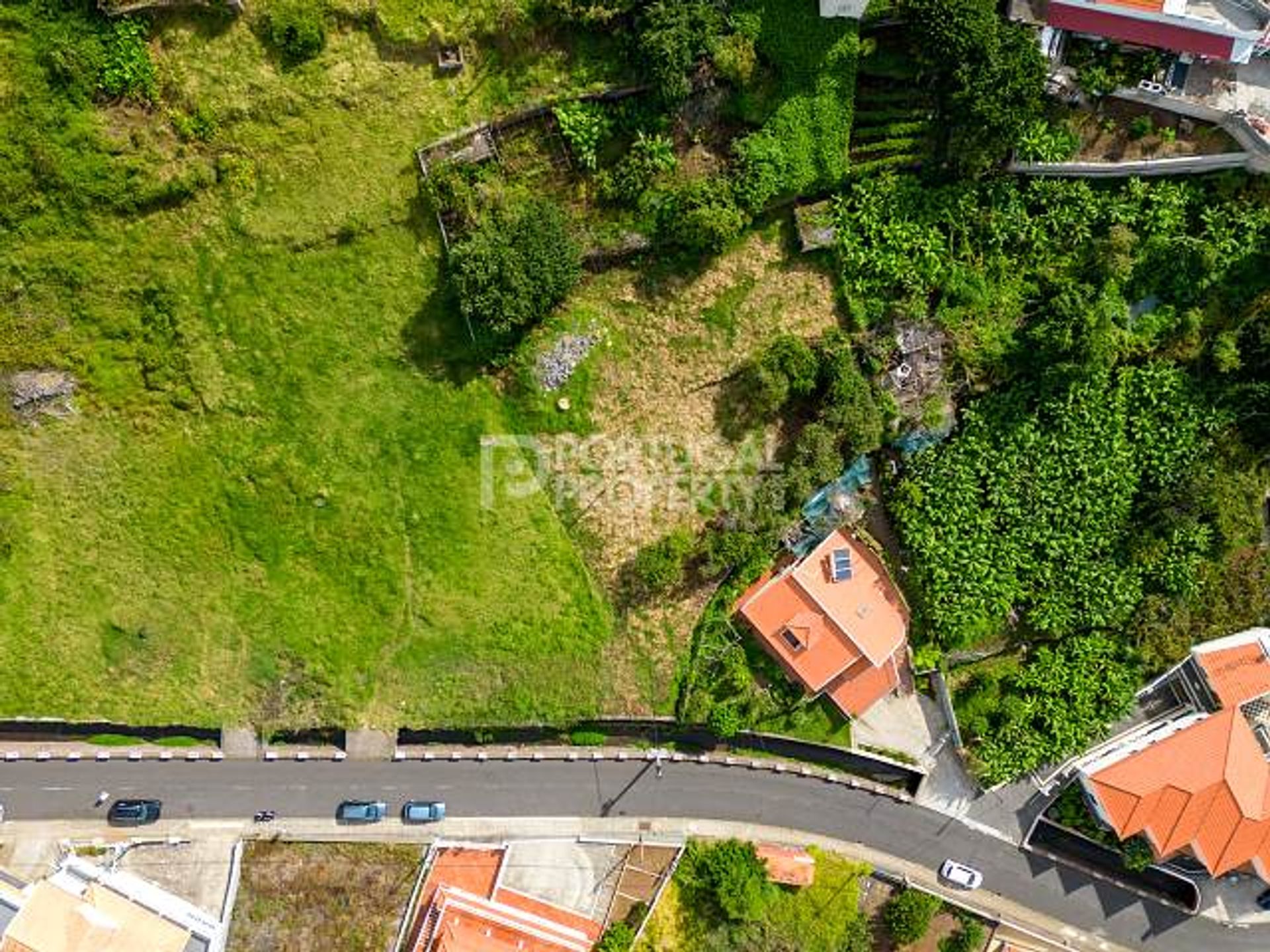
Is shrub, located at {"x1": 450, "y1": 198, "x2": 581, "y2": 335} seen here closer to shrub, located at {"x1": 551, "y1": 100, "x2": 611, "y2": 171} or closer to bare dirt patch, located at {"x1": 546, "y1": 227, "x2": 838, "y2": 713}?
shrub, located at {"x1": 551, "y1": 100, "x2": 611, "y2": 171}

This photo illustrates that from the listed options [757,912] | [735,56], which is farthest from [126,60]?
[757,912]

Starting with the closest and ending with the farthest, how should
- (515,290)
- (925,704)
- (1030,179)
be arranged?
(515,290) < (1030,179) < (925,704)

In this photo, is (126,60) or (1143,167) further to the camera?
(1143,167)

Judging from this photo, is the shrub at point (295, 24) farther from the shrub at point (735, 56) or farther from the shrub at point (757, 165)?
the shrub at point (757, 165)

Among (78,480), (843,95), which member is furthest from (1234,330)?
(78,480)

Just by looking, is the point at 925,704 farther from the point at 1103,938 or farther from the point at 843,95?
the point at 843,95

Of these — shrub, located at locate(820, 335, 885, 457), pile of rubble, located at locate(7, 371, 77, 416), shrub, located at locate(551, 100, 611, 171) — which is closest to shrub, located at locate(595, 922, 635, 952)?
shrub, located at locate(820, 335, 885, 457)

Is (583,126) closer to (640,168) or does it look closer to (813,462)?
(640,168)

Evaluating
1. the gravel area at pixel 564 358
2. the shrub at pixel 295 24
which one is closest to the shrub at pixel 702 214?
the gravel area at pixel 564 358
